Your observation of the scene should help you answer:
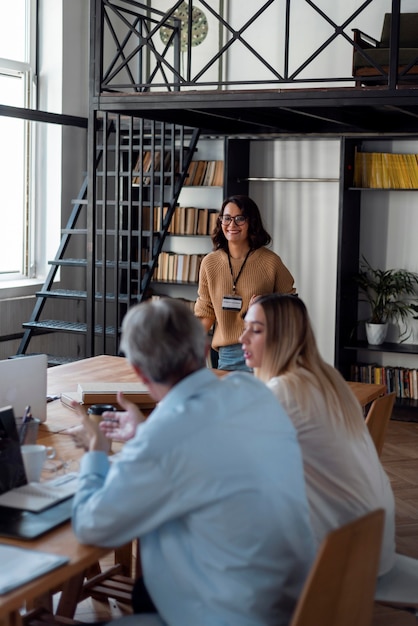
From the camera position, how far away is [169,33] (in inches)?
325

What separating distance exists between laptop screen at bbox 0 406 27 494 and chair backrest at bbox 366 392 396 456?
1382 millimetres

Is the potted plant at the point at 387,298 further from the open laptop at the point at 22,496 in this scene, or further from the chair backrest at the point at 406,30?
the open laptop at the point at 22,496

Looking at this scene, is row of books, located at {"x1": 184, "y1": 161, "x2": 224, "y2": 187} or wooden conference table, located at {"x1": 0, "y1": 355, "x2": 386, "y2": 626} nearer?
wooden conference table, located at {"x1": 0, "y1": 355, "x2": 386, "y2": 626}

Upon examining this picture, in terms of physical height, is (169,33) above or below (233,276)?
above

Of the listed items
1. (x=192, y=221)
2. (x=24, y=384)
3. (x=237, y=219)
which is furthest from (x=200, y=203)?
(x=24, y=384)

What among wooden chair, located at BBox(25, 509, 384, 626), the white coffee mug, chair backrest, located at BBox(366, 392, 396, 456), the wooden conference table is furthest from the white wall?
wooden chair, located at BBox(25, 509, 384, 626)

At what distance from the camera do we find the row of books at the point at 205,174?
7.98 meters

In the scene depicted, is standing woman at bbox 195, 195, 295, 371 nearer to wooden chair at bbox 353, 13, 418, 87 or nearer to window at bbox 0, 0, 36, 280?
wooden chair at bbox 353, 13, 418, 87

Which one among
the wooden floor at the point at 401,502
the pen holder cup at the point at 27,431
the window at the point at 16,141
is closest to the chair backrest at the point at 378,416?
the wooden floor at the point at 401,502

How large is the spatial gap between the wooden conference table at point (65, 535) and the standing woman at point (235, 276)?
0.64 metres

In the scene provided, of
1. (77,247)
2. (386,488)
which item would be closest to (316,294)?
(77,247)

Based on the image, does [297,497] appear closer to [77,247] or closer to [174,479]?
[174,479]

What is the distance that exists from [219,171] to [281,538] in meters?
6.17

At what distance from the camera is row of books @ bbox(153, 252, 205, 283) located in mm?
8117
